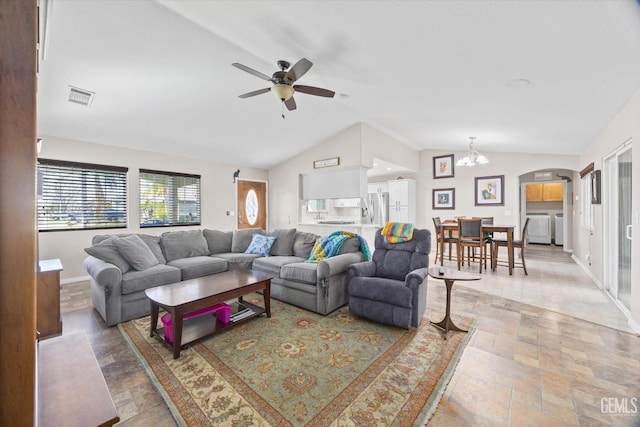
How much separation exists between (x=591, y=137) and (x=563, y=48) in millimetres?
3421

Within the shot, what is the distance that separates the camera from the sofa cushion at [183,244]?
4152 millimetres

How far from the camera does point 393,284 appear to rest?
2.79 meters

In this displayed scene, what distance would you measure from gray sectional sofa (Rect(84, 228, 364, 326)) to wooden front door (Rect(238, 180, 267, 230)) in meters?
2.63

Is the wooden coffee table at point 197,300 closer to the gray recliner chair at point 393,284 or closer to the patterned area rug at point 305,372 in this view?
the patterned area rug at point 305,372

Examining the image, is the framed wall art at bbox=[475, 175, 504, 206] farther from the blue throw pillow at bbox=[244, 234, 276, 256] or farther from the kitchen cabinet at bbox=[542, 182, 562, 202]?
the blue throw pillow at bbox=[244, 234, 276, 256]

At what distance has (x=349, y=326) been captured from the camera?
285 centimetres

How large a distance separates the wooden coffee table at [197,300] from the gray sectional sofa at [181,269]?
1.57 feet

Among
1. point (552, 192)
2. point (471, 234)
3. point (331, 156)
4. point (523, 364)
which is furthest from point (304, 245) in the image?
point (552, 192)

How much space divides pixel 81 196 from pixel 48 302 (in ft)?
8.86

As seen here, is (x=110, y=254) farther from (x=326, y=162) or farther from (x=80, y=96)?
(x=326, y=162)

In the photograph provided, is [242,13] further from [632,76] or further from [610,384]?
[610,384]

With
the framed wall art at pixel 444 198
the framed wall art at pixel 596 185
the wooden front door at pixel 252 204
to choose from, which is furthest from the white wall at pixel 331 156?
the framed wall art at pixel 596 185

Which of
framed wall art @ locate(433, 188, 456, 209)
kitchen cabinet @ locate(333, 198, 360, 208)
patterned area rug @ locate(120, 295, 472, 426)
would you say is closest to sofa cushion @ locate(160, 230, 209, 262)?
patterned area rug @ locate(120, 295, 472, 426)

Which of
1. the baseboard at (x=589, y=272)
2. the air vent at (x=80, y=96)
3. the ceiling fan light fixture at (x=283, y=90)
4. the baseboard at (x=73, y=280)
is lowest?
the baseboard at (x=589, y=272)
